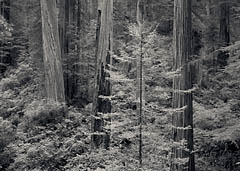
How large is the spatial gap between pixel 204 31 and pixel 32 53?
28.2ft

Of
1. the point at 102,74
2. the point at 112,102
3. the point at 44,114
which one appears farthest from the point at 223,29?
the point at 44,114

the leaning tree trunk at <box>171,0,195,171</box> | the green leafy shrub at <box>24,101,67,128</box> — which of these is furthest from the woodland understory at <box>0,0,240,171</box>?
the leaning tree trunk at <box>171,0,195,171</box>

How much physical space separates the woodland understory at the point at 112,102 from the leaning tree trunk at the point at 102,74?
1.4 inches

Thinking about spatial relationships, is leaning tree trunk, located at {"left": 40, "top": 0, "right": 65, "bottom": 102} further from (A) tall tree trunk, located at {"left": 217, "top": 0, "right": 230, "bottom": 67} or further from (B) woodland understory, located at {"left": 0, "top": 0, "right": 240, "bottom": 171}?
(A) tall tree trunk, located at {"left": 217, "top": 0, "right": 230, "bottom": 67}

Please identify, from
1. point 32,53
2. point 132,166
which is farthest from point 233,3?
point 132,166

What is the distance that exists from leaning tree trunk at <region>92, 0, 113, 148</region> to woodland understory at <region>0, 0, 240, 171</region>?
0.04 meters

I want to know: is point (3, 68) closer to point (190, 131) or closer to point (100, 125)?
point (100, 125)

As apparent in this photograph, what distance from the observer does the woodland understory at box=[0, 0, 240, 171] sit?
6.23 m

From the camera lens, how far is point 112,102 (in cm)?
866

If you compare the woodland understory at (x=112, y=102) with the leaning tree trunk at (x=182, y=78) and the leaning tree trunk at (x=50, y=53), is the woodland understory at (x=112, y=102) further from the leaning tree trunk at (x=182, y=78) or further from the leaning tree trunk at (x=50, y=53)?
the leaning tree trunk at (x=182, y=78)

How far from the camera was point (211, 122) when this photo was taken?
8.52 m

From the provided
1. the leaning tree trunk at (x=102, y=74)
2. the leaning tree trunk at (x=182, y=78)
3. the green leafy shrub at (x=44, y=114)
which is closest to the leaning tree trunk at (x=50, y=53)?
the green leafy shrub at (x=44, y=114)

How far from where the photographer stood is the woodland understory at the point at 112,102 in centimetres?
623

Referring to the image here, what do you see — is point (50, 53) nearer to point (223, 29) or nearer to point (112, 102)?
point (112, 102)
